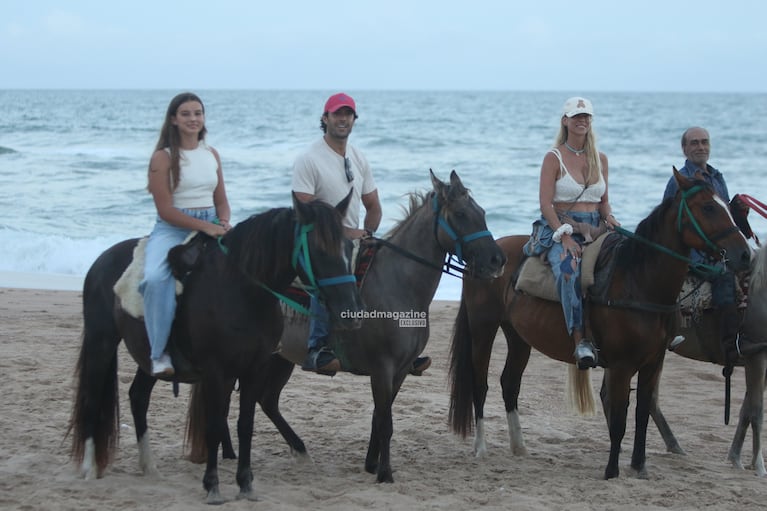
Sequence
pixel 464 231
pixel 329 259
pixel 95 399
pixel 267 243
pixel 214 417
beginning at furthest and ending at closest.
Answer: pixel 95 399 < pixel 464 231 < pixel 214 417 < pixel 267 243 < pixel 329 259

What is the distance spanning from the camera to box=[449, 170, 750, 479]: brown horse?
5.30 meters

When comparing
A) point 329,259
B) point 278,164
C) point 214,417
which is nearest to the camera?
point 329,259

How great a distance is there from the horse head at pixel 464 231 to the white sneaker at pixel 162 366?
1646mm

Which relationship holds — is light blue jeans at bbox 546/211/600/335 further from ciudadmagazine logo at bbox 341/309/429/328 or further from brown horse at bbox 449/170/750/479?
ciudadmagazine logo at bbox 341/309/429/328

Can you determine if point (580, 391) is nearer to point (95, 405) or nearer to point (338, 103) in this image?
point (338, 103)

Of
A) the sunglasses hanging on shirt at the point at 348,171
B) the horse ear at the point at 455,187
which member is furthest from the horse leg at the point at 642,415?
the sunglasses hanging on shirt at the point at 348,171

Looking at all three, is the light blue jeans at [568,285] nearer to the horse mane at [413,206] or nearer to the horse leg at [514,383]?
the horse leg at [514,383]

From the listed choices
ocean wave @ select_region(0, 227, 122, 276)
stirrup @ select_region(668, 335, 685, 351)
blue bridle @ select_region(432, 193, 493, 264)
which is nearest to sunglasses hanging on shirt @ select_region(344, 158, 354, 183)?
blue bridle @ select_region(432, 193, 493, 264)

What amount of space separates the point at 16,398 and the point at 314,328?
9.56 ft

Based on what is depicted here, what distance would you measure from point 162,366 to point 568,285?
2450 millimetres

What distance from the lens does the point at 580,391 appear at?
21.0ft

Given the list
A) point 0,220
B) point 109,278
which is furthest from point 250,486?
point 0,220

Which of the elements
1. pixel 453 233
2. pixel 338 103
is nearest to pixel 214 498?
pixel 453 233

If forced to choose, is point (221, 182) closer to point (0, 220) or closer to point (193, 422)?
point (193, 422)
